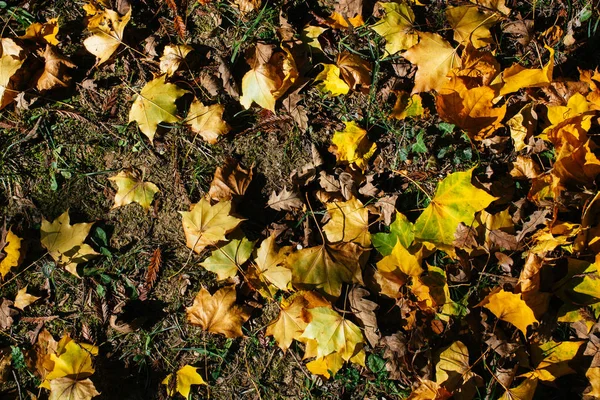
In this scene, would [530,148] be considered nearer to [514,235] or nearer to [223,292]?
[514,235]

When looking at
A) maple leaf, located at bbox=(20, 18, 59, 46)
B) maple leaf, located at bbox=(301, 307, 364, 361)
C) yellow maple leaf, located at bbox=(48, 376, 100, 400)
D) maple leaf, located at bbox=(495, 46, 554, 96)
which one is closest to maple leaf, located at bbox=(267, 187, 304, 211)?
maple leaf, located at bbox=(301, 307, 364, 361)

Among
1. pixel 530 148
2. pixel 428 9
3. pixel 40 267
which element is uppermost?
pixel 428 9

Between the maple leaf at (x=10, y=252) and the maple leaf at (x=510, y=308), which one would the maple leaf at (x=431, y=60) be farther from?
the maple leaf at (x=10, y=252)

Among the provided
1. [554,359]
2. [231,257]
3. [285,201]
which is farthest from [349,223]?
[554,359]

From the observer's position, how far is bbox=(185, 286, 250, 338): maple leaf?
2574 millimetres

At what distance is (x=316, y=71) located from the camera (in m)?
2.68

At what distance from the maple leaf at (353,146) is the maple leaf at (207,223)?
0.60m

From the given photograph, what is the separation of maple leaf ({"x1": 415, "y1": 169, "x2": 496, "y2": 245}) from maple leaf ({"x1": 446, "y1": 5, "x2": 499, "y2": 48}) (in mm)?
658

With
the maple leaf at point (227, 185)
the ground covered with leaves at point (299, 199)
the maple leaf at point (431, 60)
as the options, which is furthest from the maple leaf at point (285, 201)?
the maple leaf at point (431, 60)

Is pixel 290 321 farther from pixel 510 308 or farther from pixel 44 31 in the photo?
pixel 44 31

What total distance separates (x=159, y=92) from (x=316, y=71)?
794 millimetres

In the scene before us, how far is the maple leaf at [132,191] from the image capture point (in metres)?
2.73

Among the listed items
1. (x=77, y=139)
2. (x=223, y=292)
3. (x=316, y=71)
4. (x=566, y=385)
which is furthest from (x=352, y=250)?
(x=77, y=139)

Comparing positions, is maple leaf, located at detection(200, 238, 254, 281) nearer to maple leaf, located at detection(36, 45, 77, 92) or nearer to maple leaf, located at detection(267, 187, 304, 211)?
→ maple leaf, located at detection(267, 187, 304, 211)
